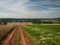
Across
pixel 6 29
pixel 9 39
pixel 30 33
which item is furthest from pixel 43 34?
pixel 6 29

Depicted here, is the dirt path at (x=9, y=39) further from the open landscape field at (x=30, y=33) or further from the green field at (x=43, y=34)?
the green field at (x=43, y=34)

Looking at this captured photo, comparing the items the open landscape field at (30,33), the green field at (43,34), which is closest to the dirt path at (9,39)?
the open landscape field at (30,33)

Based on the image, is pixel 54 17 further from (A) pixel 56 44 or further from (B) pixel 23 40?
(B) pixel 23 40

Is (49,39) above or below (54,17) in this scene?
below

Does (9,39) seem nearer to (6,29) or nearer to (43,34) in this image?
(6,29)

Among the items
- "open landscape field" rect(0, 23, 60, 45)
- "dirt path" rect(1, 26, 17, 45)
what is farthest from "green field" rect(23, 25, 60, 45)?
"dirt path" rect(1, 26, 17, 45)

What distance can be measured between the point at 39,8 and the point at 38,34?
0.69 metres

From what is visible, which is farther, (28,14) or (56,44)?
(28,14)

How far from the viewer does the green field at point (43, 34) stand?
3824mm

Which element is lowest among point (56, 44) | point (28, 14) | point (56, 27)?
point (56, 44)

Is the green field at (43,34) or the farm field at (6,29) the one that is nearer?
the green field at (43,34)

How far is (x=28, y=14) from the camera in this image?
4.14m

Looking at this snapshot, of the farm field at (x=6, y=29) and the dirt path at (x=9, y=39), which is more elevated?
the farm field at (x=6, y=29)

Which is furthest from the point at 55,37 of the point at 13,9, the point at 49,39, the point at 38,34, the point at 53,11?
the point at 13,9
